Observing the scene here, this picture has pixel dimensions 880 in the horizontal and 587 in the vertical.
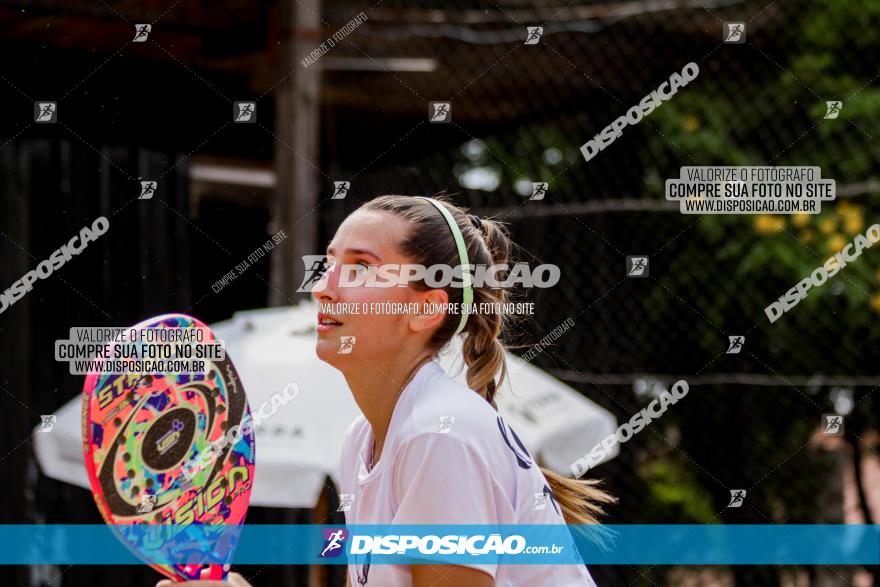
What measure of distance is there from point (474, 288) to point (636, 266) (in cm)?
231

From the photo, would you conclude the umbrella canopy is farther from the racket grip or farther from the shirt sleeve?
the shirt sleeve

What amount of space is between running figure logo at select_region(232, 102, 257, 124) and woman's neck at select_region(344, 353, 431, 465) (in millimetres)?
2066

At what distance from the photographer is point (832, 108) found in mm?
4445

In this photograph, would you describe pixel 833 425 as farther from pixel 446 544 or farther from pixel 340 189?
pixel 446 544

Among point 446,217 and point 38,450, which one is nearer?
point 446,217

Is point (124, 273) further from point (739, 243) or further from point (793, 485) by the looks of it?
point (793, 485)

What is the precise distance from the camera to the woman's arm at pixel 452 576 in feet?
5.48

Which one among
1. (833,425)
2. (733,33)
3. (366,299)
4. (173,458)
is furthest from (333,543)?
(733,33)

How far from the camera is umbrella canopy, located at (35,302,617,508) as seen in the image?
304 cm

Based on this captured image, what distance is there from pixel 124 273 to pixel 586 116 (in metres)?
2.13

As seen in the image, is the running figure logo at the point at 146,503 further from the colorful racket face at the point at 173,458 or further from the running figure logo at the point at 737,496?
the running figure logo at the point at 737,496

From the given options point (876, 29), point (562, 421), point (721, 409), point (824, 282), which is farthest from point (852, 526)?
point (876, 29)

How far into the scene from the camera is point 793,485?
14.6ft

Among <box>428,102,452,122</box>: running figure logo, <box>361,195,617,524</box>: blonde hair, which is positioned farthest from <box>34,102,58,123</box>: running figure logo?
<box>361,195,617,524</box>: blonde hair
